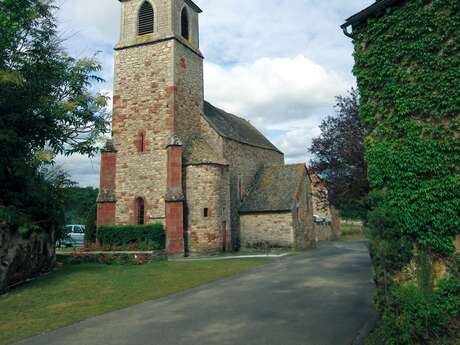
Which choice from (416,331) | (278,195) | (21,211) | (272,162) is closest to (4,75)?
(21,211)

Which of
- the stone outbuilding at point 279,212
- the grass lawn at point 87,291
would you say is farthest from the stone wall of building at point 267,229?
the grass lawn at point 87,291

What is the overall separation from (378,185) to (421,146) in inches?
41.0

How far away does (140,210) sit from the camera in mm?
24047

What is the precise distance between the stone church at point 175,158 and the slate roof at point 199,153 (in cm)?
Result: 7

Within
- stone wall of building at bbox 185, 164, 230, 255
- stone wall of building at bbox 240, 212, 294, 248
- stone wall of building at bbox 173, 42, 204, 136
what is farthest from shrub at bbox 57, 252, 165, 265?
stone wall of building at bbox 240, 212, 294, 248

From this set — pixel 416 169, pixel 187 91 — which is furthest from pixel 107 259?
pixel 416 169

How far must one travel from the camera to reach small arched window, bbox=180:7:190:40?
89.0 feet

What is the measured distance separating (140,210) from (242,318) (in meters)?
17.1

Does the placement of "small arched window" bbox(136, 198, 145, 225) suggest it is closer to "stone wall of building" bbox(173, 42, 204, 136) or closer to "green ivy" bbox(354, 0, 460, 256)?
"stone wall of building" bbox(173, 42, 204, 136)

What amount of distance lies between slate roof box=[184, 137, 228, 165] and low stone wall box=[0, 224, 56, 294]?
10638 millimetres

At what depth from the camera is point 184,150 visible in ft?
81.1

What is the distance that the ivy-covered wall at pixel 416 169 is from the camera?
6.14m

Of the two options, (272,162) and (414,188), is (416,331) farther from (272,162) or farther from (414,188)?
(272,162)

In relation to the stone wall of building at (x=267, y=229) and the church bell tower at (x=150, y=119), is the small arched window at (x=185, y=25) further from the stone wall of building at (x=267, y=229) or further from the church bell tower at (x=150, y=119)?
the stone wall of building at (x=267, y=229)
